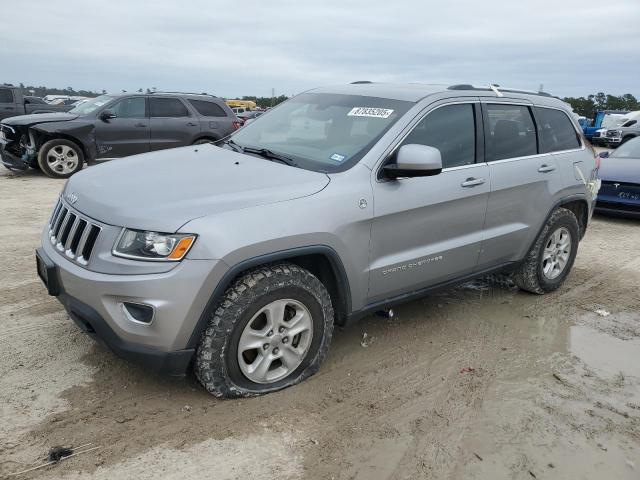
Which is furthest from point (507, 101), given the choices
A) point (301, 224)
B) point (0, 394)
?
point (0, 394)

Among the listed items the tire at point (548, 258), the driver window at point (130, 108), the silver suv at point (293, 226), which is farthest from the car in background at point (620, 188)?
the driver window at point (130, 108)

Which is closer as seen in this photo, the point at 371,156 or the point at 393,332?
the point at 371,156

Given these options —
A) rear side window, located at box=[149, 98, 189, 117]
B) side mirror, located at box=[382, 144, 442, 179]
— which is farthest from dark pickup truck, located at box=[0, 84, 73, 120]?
side mirror, located at box=[382, 144, 442, 179]

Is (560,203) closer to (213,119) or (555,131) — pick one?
(555,131)

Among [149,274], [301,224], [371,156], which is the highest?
[371,156]

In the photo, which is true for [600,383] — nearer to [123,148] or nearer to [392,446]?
[392,446]

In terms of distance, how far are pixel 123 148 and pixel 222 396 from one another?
902 centimetres

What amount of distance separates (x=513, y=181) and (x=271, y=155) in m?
1.93

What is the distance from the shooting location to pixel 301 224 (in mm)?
3051

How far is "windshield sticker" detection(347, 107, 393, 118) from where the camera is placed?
12.3 ft

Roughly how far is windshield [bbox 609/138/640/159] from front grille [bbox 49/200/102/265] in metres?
8.94

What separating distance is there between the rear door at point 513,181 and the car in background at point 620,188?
431cm

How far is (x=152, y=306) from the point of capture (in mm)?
2715

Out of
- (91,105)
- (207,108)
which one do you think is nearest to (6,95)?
(91,105)
